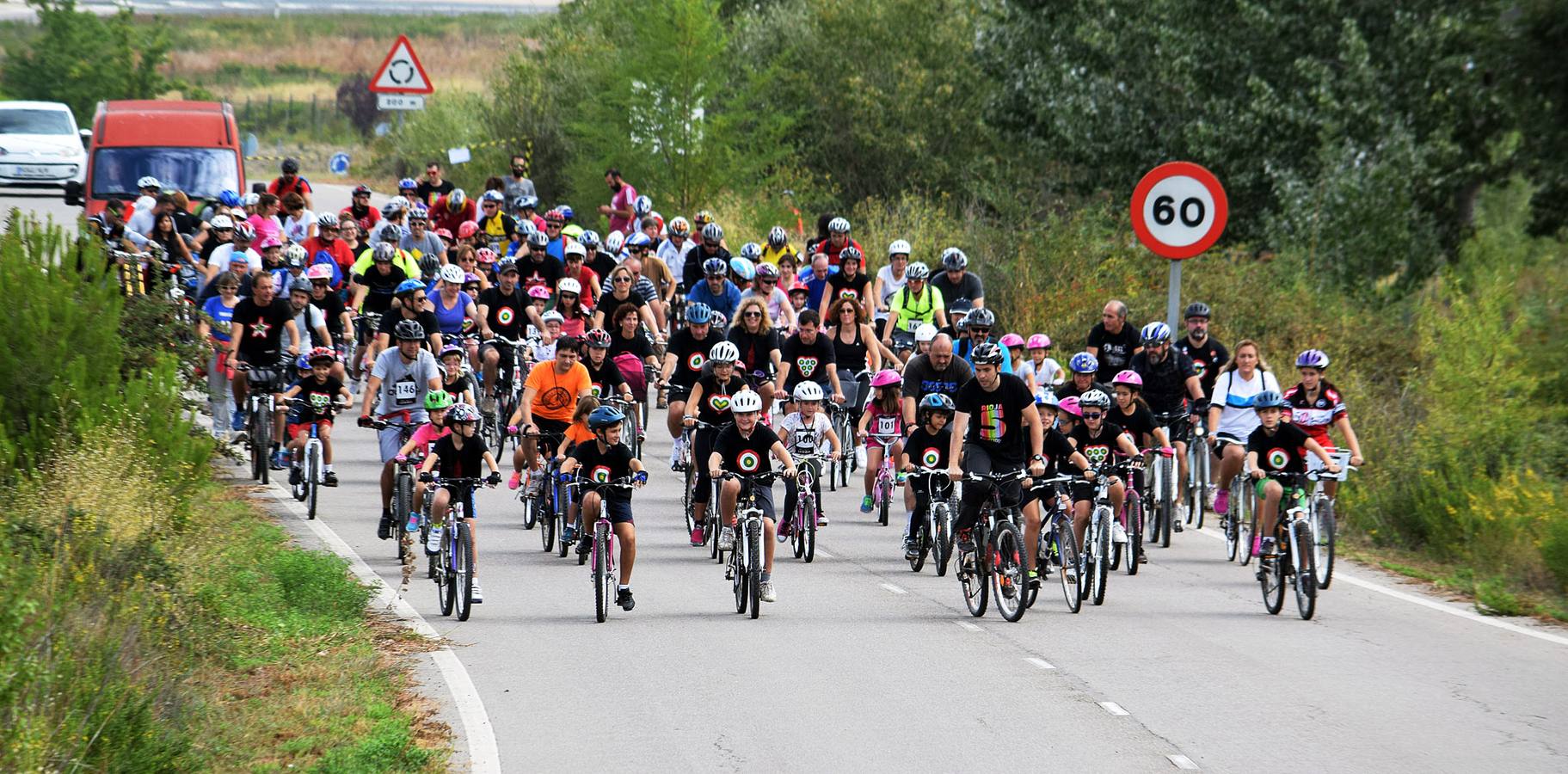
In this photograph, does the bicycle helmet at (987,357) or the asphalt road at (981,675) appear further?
the bicycle helmet at (987,357)

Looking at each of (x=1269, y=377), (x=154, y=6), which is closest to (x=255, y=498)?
(x=1269, y=377)

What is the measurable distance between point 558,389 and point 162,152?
1414cm

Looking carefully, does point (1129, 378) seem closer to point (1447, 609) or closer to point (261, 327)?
point (1447, 609)

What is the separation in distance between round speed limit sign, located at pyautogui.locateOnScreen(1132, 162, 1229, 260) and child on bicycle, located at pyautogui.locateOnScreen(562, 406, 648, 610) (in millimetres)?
6492

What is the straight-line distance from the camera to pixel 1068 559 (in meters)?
13.9

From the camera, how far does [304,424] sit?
1723 centimetres

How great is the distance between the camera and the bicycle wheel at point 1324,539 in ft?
45.9

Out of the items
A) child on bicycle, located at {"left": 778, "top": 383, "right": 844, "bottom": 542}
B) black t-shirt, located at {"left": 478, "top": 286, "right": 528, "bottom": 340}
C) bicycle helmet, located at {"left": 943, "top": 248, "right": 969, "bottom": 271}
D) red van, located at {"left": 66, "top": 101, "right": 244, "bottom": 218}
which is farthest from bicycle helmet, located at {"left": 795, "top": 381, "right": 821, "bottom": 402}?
red van, located at {"left": 66, "top": 101, "right": 244, "bottom": 218}

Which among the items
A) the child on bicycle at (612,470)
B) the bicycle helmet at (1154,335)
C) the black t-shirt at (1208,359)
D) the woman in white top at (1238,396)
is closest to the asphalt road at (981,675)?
the child on bicycle at (612,470)

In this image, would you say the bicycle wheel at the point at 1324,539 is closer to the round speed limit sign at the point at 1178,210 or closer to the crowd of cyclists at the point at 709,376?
the crowd of cyclists at the point at 709,376

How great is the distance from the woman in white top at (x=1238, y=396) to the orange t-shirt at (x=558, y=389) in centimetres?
529

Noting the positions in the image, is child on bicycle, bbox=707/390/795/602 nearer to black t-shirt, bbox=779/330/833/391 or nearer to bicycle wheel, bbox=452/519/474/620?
bicycle wheel, bbox=452/519/474/620

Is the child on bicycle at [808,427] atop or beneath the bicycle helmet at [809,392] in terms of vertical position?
beneath

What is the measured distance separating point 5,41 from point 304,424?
223 ft
